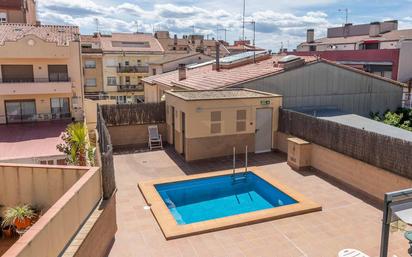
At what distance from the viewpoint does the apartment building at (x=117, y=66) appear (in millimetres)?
53688

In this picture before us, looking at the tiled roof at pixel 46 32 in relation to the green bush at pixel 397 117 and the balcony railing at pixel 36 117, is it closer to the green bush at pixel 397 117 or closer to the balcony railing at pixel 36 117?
the balcony railing at pixel 36 117

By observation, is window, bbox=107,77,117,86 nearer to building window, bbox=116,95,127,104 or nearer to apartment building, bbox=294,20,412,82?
building window, bbox=116,95,127,104

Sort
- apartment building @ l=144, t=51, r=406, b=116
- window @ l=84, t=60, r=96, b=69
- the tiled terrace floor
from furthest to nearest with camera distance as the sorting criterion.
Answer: window @ l=84, t=60, r=96, b=69 → apartment building @ l=144, t=51, r=406, b=116 → the tiled terrace floor

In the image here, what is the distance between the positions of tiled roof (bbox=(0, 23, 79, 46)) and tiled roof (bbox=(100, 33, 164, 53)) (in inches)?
901

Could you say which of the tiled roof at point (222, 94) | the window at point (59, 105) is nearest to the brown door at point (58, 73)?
the window at point (59, 105)

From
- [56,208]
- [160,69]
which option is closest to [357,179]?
[56,208]

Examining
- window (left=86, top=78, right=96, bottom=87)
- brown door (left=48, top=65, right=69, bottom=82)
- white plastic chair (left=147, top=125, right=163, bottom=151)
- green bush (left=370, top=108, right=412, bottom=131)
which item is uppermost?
brown door (left=48, top=65, right=69, bottom=82)

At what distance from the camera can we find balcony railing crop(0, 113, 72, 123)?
26031mm

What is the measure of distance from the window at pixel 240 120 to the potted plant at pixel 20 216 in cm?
1261

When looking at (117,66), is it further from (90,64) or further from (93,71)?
(90,64)

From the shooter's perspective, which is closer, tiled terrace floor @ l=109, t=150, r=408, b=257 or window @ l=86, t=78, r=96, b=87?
tiled terrace floor @ l=109, t=150, r=408, b=257

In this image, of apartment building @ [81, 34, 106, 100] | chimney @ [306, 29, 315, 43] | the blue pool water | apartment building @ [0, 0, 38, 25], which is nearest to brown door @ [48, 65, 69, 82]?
the blue pool water

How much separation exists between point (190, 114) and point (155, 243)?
30.1 ft

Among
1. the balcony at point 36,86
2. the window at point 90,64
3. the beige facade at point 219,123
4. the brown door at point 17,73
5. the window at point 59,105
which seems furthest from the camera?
the window at point 90,64
